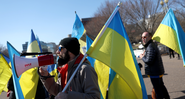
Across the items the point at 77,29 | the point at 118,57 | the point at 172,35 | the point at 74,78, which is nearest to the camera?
the point at 74,78

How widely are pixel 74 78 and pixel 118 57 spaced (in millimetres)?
1049

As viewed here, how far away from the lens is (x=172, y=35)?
4.13m

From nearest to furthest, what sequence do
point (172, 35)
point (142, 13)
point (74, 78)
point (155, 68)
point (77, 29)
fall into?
1. point (74, 78)
2. point (155, 68)
3. point (172, 35)
4. point (77, 29)
5. point (142, 13)

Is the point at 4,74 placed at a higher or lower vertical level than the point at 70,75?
lower

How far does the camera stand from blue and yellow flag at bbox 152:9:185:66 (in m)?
4.01

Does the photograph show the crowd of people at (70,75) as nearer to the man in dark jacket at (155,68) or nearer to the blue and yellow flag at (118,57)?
the blue and yellow flag at (118,57)

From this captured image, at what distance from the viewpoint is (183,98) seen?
4.25m

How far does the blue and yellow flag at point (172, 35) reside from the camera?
4.01 m

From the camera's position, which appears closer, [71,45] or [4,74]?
[71,45]

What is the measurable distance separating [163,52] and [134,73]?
1941 centimetres

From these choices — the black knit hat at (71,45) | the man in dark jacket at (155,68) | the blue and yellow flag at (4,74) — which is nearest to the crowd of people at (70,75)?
the black knit hat at (71,45)

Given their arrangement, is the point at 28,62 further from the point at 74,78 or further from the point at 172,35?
the point at 172,35

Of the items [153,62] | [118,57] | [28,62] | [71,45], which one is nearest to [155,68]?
[153,62]

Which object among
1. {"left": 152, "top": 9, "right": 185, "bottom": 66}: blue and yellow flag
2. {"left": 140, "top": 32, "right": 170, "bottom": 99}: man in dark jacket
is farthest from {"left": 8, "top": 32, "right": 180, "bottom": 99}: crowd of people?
{"left": 152, "top": 9, "right": 185, "bottom": 66}: blue and yellow flag
